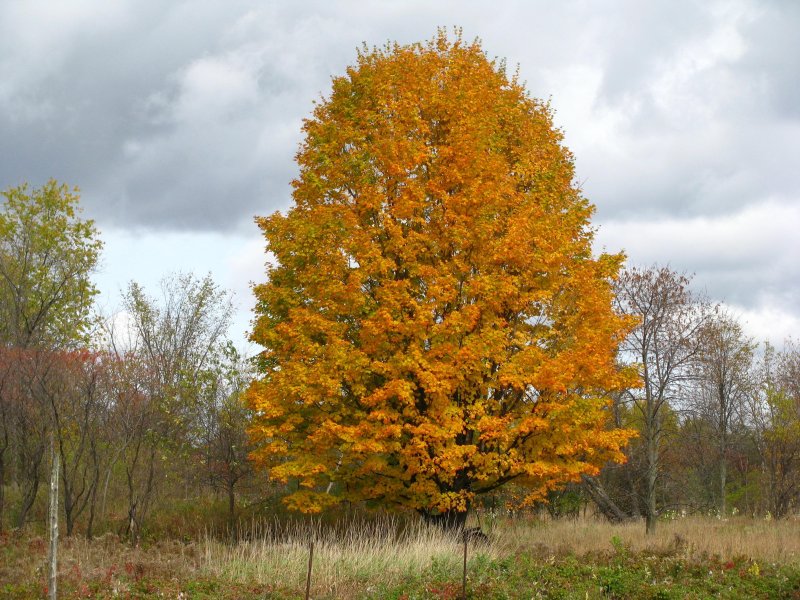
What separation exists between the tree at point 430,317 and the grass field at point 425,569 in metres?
1.52

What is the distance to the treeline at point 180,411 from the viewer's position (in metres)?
19.1

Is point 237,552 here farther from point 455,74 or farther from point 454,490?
point 455,74

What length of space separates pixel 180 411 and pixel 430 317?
10.2m

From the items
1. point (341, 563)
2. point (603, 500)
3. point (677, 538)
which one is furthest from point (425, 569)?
point (603, 500)

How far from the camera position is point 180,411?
71.5ft

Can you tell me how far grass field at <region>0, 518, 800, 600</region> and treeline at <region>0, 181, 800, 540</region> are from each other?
3.17 metres

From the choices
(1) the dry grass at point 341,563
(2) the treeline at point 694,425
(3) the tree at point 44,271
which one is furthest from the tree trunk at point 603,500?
(3) the tree at point 44,271

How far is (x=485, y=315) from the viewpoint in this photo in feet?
50.8

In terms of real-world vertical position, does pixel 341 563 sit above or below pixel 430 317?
below

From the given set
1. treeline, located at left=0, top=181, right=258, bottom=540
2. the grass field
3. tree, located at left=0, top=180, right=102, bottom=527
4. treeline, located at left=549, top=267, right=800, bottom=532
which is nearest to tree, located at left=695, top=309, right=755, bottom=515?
treeline, located at left=549, top=267, right=800, bottom=532

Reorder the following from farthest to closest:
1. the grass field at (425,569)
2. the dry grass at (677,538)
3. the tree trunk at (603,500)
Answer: the tree trunk at (603,500), the dry grass at (677,538), the grass field at (425,569)

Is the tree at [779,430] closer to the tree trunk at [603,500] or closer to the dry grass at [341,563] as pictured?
the tree trunk at [603,500]

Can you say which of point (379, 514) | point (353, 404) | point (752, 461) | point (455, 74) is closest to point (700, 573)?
point (353, 404)

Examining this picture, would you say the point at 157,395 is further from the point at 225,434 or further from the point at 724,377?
the point at 724,377
